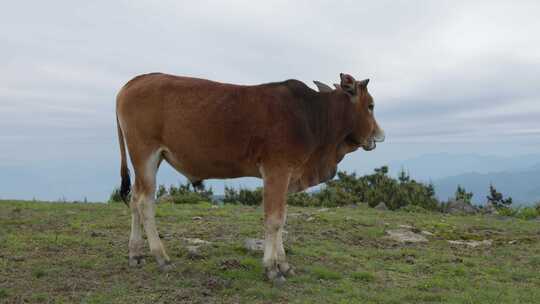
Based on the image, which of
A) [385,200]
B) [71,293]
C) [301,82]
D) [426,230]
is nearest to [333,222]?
[426,230]

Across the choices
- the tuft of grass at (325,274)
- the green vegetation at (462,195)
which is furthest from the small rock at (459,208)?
the tuft of grass at (325,274)

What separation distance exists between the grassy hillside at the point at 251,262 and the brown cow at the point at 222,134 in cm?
55

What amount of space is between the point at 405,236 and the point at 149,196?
19.0 feet

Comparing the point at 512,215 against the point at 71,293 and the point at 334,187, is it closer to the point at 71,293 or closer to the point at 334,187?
the point at 334,187

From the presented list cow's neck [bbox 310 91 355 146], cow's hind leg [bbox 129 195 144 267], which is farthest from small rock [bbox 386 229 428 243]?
cow's hind leg [bbox 129 195 144 267]

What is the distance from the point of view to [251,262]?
819 centimetres

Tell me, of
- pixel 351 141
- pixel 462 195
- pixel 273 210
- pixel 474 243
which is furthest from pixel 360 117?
pixel 462 195

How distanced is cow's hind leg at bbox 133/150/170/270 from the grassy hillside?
0.24 metres

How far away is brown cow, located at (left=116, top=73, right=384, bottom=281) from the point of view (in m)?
7.40

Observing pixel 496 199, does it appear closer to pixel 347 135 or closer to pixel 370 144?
pixel 370 144

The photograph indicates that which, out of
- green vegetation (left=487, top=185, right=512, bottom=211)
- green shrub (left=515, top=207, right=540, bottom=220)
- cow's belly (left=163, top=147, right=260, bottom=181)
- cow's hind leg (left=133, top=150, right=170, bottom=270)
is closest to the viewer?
Answer: cow's belly (left=163, top=147, right=260, bottom=181)

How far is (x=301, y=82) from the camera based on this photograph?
8.09m

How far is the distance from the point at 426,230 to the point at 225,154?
6.37 m

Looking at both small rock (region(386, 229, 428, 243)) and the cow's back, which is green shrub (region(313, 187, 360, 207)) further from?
the cow's back
